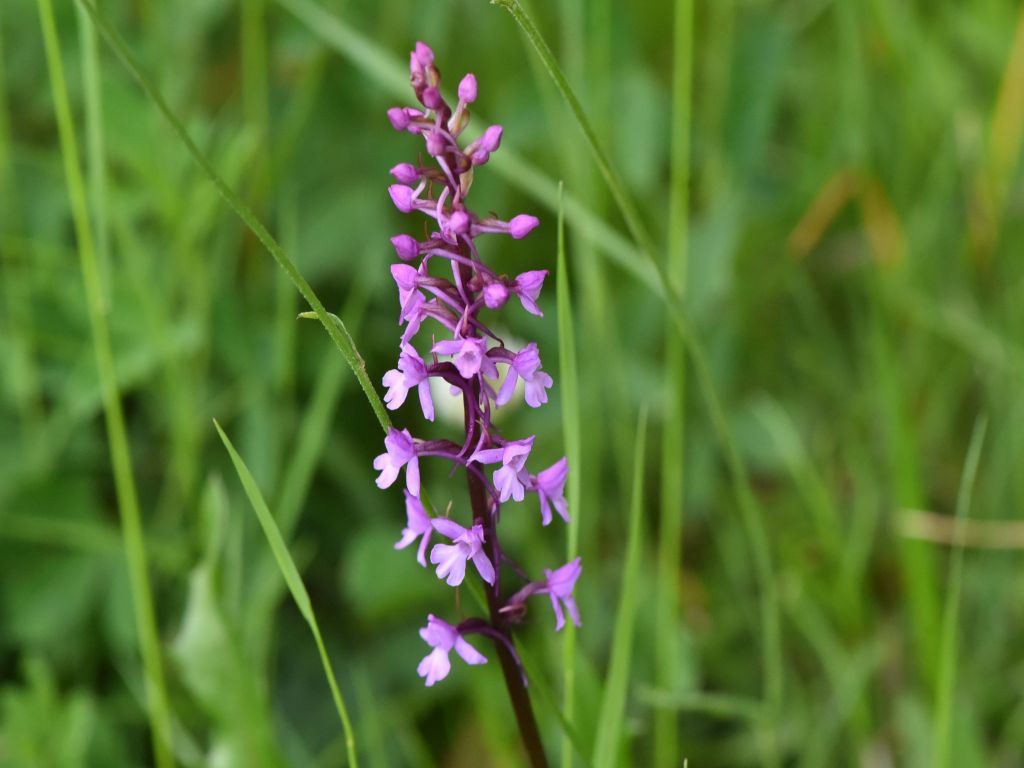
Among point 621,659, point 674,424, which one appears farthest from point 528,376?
point 674,424

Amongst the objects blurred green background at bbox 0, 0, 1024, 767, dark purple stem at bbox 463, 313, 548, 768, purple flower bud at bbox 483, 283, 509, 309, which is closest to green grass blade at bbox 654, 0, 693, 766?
blurred green background at bbox 0, 0, 1024, 767

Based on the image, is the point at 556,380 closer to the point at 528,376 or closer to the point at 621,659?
the point at 621,659

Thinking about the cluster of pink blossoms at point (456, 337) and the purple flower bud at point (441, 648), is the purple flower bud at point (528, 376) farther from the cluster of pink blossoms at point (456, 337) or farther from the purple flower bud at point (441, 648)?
the purple flower bud at point (441, 648)

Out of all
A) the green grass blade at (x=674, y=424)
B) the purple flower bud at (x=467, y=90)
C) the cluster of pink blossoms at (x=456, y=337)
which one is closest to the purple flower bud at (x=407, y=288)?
the cluster of pink blossoms at (x=456, y=337)

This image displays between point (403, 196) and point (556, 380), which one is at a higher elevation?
point (403, 196)

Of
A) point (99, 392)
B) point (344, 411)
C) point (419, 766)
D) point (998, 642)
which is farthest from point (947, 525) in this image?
point (99, 392)

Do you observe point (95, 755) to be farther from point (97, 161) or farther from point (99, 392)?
point (97, 161)

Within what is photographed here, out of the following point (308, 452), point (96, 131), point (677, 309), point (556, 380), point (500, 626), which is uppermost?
point (96, 131)
